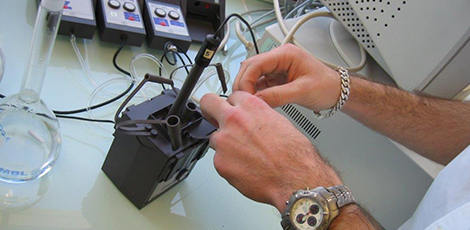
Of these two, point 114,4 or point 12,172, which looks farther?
point 114,4

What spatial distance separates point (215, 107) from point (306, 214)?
0.22 m

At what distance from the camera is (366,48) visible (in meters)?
0.88

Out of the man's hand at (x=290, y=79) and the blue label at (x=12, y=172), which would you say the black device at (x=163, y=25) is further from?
the blue label at (x=12, y=172)

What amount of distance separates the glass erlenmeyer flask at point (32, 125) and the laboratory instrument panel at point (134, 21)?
231 millimetres

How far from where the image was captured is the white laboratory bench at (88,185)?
2.03ft

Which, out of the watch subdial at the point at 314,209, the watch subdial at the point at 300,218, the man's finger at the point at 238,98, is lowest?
the watch subdial at the point at 300,218

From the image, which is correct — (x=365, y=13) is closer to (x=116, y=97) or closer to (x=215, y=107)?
(x=215, y=107)

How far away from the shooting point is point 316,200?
0.58m

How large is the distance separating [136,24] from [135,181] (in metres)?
0.42

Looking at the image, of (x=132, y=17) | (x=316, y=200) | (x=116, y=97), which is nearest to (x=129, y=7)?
(x=132, y=17)

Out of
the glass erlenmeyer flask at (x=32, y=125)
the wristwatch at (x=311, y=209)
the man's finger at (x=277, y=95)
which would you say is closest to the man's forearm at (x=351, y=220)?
the wristwatch at (x=311, y=209)

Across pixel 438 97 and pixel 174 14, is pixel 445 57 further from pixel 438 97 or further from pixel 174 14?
pixel 174 14

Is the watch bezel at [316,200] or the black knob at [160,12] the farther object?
the black knob at [160,12]

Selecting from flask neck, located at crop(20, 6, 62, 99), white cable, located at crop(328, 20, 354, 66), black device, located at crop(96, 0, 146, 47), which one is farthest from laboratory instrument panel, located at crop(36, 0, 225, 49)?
white cable, located at crop(328, 20, 354, 66)
